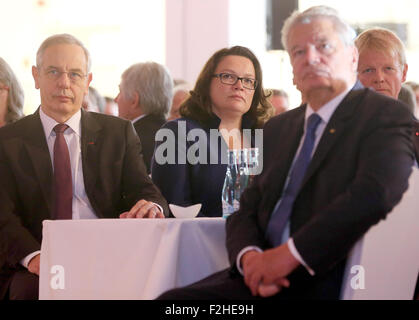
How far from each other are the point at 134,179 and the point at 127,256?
0.89 meters

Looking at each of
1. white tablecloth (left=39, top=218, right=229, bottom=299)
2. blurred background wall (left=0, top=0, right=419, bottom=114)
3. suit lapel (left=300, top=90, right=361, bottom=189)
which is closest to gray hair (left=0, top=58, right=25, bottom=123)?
white tablecloth (left=39, top=218, right=229, bottom=299)

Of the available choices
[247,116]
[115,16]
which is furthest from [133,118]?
[115,16]

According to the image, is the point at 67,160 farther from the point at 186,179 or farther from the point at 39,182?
the point at 186,179

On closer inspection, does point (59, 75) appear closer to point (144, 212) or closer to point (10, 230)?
point (10, 230)

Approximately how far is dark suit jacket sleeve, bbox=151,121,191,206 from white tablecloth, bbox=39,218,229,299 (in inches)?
44.0

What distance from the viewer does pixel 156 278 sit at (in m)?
2.43

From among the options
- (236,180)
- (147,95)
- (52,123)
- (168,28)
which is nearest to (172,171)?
(52,123)

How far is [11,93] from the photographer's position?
4.06 meters

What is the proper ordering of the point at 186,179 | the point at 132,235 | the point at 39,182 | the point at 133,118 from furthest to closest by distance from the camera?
the point at 133,118
the point at 186,179
the point at 39,182
the point at 132,235

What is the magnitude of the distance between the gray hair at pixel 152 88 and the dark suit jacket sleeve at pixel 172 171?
45.6 inches

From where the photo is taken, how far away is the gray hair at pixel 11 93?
4.04m

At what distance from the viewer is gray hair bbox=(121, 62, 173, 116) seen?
4988mm

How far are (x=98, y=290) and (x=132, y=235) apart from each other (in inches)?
9.8
